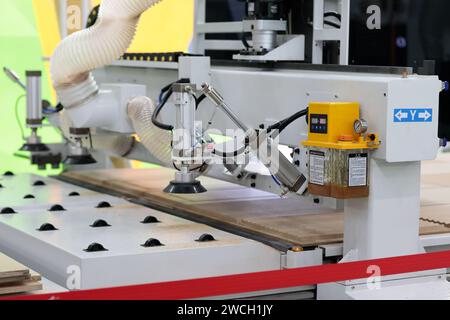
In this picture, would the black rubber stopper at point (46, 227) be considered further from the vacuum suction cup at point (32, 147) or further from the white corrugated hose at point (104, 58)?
the vacuum suction cup at point (32, 147)

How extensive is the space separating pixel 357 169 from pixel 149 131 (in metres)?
1.45

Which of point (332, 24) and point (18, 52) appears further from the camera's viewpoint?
point (18, 52)

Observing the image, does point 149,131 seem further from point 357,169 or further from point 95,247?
point 357,169

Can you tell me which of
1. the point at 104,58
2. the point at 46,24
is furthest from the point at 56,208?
the point at 46,24

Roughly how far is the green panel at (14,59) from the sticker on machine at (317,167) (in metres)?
4.71

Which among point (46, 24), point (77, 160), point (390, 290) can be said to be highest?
point (46, 24)

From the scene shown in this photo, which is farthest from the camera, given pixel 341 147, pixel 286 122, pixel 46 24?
pixel 46 24

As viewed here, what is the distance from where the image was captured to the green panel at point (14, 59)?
307 inches

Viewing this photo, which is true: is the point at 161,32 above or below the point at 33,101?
above

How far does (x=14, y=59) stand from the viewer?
311 inches

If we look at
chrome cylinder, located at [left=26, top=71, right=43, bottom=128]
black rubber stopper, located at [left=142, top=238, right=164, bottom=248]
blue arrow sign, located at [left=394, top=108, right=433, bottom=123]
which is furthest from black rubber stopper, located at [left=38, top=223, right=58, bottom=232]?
chrome cylinder, located at [left=26, top=71, right=43, bottom=128]

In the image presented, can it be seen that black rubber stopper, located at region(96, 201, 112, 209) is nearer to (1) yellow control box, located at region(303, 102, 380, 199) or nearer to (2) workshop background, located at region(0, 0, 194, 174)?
(1) yellow control box, located at region(303, 102, 380, 199)

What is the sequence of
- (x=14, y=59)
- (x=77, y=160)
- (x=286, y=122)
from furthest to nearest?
(x=14, y=59)
(x=77, y=160)
(x=286, y=122)

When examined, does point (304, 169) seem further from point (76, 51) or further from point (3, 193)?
point (3, 193)
